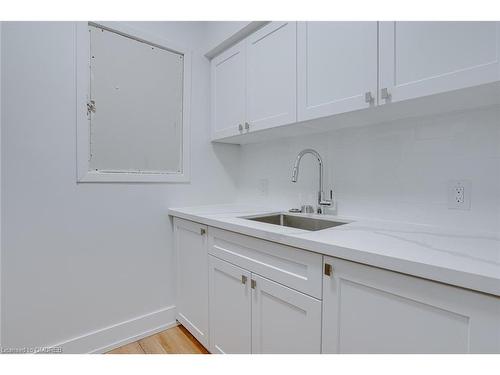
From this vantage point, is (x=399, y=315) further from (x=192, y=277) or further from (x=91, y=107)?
(x=91, y=107)

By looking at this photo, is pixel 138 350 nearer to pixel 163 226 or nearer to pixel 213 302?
pixel 213 302

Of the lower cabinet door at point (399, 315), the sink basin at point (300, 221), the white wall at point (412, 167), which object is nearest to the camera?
the lower cabinet door at point (399, 315)

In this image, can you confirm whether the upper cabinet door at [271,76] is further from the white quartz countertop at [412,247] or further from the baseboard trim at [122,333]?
the baseboard trim at [122,333]

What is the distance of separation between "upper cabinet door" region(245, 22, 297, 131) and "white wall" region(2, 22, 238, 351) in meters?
0.72

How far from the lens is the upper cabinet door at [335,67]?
110 centimetres

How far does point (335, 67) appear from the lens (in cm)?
121

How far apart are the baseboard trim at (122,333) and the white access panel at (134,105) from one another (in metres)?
0.99

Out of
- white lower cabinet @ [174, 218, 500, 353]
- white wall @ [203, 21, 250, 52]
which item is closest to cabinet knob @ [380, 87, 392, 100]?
white lower cabinet @ [174, 218, 500, 353]

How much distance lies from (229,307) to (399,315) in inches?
33.0

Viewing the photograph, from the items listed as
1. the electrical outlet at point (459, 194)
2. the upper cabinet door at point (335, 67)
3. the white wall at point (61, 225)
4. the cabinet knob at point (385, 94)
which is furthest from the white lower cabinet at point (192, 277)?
the electrical outlet at point (459, 194)

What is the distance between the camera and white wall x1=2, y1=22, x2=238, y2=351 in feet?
4.38

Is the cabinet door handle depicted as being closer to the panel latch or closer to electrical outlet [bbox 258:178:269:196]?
electrical outlet [bbox 258:178:269:196]

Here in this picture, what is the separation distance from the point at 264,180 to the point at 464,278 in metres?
1.48
